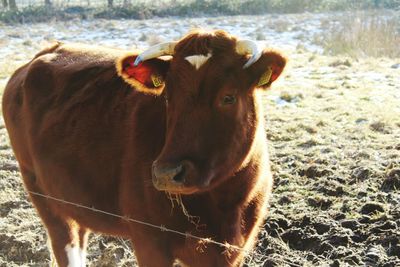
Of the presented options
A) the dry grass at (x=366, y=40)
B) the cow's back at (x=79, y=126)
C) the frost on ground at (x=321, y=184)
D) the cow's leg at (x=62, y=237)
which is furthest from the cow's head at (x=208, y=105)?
the dry grass at (x=366, y=40)

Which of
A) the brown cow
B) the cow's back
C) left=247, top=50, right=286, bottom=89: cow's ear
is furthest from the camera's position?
the cow's back

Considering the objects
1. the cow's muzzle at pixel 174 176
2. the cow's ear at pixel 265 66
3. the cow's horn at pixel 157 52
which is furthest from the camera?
the cow's horn at pixel 157 52

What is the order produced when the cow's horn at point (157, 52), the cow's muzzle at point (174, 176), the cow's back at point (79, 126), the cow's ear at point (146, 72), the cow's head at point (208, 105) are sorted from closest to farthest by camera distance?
the cow's muzzle at point (174, 176)
the cow's head at point (208, 105)
the cow's horn at point (157, 52)
the cow's ear at point (146, 72)
the cow's back at point (79, 126)

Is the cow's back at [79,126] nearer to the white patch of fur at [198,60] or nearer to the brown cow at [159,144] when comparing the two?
the brown cow at [159,144]

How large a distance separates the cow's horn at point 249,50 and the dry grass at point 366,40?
1145 cm

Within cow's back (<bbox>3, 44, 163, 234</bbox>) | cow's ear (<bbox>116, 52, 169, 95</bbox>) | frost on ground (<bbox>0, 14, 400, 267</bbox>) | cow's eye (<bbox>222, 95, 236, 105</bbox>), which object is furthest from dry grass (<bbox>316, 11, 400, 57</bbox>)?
cow's eye (<bbox>222, 95, 236, 105</bbox>)

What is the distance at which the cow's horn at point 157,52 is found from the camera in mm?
3412

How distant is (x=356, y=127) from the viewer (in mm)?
7633

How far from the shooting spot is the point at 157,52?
11.3 ft

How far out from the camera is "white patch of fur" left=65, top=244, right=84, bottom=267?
15.4 feet

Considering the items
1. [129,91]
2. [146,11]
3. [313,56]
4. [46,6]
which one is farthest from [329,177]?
[46,6]

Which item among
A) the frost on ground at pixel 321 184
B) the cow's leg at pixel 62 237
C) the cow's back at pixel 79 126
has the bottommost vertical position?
the frost on ground at pixel 321 184

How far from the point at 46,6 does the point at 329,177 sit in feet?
73.0

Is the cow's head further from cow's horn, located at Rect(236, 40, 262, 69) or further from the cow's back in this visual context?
the cow's back
